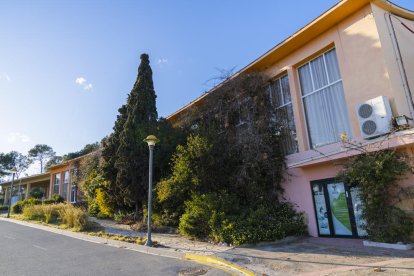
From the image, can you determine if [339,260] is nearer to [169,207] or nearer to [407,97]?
[407,97]

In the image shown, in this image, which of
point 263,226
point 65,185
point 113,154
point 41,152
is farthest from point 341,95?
point 41,152

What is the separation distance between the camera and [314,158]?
33.4 feet

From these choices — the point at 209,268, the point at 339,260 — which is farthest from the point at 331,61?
the point at 209,268

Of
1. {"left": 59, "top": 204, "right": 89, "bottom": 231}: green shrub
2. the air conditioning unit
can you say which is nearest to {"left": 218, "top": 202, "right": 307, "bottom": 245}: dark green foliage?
the air conditioning unit

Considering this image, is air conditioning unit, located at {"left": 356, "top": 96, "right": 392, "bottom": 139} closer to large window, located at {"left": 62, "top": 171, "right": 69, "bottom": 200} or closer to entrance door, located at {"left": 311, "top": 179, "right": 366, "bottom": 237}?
entrance door, located at {"left": 311, "top": 179, "right": 366, "bottom": 237}

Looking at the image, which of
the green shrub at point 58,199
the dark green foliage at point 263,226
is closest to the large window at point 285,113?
the dark green foliage at point 263,226

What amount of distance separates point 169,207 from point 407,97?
1027 cm

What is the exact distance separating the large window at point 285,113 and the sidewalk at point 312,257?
3824 millimetres

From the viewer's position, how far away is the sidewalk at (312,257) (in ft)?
20.1

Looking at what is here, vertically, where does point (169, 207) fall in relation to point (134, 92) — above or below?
below

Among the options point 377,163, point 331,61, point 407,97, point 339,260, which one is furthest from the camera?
point 331,61

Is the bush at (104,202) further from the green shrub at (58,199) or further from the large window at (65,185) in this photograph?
the large window at (65,185)

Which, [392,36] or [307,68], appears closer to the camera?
[392,36]

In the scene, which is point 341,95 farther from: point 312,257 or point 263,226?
point 312,257
